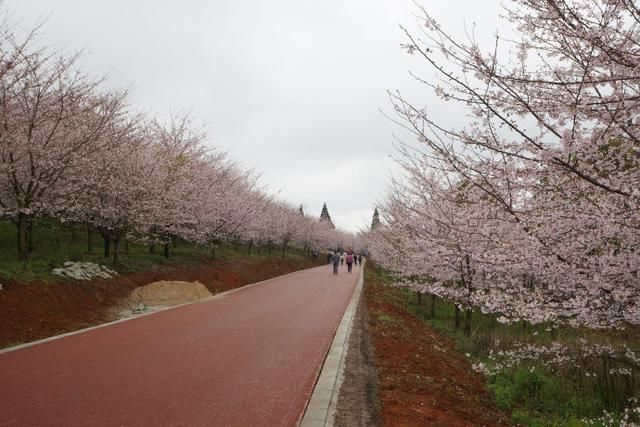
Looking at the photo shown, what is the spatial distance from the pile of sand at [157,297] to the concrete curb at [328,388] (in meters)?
6.40

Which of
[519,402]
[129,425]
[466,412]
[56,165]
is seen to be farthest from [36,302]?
[519,402]

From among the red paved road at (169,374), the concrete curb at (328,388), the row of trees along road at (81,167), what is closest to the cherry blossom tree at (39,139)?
the row of trees along road at (81,167)

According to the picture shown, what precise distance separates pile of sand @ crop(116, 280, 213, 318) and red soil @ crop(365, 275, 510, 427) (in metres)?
6.93

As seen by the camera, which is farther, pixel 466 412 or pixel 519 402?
pixel 519 402

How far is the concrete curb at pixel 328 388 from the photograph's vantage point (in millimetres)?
4895

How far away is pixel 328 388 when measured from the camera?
5914 millimetres

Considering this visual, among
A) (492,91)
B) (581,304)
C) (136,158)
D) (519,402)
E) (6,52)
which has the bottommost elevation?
(519,402)

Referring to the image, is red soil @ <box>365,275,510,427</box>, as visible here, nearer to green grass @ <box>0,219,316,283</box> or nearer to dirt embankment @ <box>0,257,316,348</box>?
dirt embankment @ <box>0,257,316,348</box>

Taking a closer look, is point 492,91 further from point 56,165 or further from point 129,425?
point 56,165

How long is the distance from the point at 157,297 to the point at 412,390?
999cm

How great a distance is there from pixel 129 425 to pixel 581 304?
515 cm

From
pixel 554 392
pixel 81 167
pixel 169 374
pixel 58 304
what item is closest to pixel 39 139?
pixel 81 167

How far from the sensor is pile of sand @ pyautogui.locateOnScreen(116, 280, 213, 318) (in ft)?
41.3

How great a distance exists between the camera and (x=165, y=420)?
15.5ft
